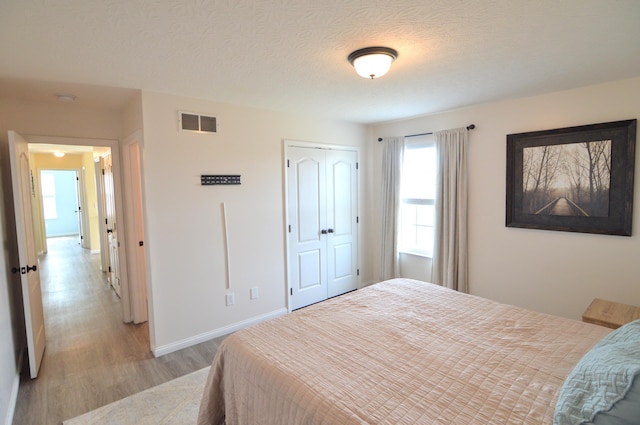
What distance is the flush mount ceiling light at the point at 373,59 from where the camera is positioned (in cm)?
195

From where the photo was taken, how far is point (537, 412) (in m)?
1.19

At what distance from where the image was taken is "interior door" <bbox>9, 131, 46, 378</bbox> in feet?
8.06

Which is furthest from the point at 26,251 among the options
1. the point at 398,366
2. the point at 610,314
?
the point at 610,314

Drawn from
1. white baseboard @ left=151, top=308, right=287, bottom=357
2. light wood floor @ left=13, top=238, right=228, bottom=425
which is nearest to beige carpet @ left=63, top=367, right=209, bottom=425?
light wood floor @ left=13, top=238, right=228, bottom=425

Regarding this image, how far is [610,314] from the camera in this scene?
7.56 ft

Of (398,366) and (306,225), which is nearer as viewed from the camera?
(398,366)

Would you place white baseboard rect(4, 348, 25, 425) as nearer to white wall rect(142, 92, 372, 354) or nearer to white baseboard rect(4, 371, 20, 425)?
white baseboard rect(4, 371, 20, 425)

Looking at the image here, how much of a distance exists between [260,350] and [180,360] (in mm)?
1657

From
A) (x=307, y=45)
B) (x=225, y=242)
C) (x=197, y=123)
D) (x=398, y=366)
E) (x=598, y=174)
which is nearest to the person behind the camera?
(x=398, y=366)

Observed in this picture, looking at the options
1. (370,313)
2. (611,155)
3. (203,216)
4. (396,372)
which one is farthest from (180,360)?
(611,155)

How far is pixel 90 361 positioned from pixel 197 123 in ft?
7.80

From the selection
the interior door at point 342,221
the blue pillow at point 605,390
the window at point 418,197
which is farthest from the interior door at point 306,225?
the blue pillow at point 605,390

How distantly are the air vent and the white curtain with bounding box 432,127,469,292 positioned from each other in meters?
2.55

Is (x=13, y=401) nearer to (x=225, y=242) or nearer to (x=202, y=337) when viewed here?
(x=202, y=337)
